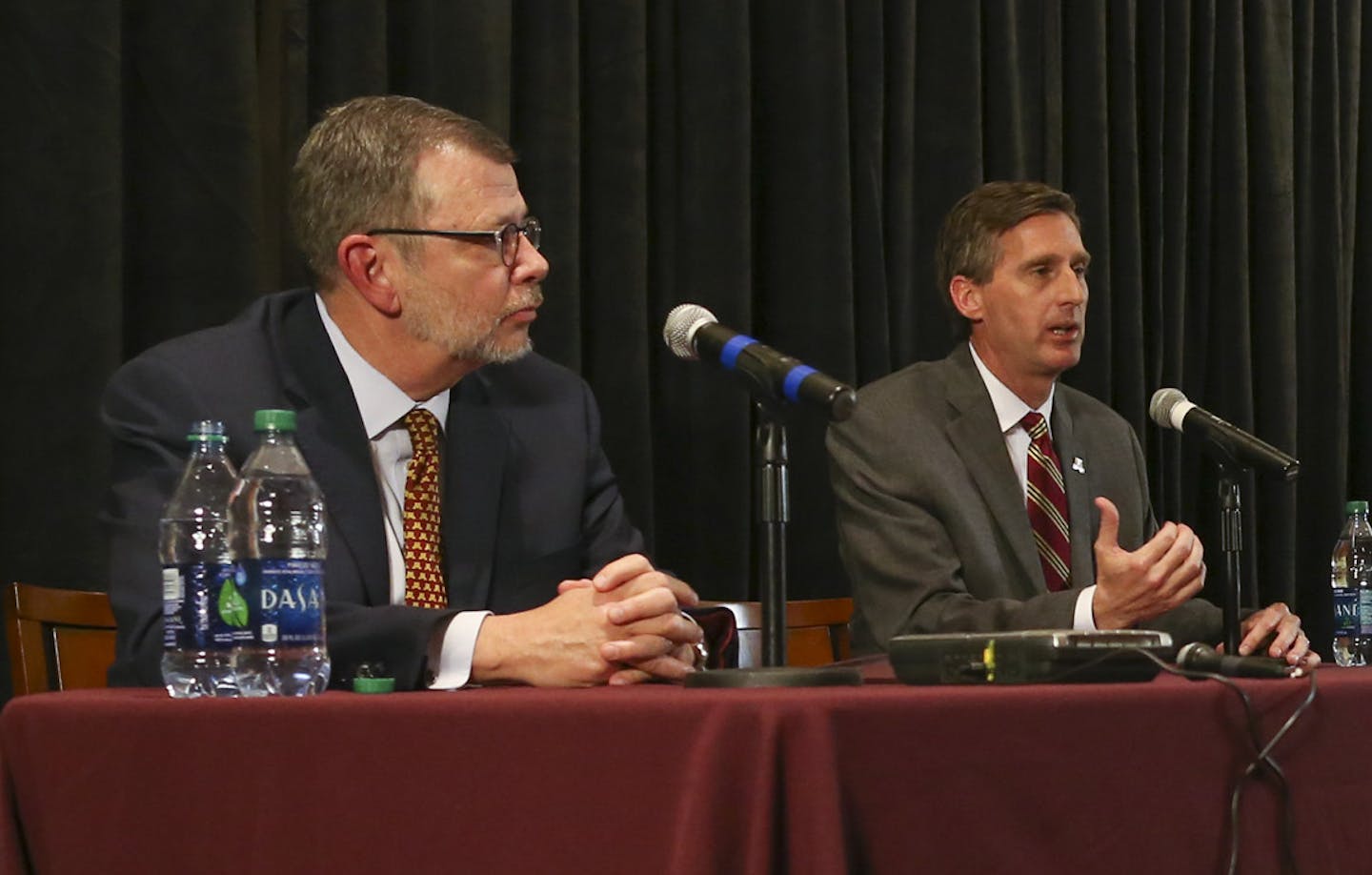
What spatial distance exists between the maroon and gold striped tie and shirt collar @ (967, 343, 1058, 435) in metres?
1.23

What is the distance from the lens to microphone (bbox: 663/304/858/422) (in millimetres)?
Answer: 1524

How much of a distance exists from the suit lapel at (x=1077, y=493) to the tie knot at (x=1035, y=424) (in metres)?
0.04

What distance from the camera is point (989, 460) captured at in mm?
3098

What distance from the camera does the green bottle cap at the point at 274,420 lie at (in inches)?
68.5

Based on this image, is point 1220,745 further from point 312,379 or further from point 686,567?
point 686,567

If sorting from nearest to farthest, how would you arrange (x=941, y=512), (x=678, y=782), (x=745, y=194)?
(x=678, y=782) → (x=941, y=512) → (x=745, y=194)

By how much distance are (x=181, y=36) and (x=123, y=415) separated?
108 centimetres

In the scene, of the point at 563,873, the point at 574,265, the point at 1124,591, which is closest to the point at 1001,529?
the point at 1124,591

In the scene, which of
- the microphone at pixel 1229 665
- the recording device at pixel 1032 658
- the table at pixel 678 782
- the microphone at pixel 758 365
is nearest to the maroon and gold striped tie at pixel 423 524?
the microphone at pixel 758 365

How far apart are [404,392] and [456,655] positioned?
2.12ft

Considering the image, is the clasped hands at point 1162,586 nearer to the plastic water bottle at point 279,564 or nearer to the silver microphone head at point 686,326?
the silver microphone head at point 686,326

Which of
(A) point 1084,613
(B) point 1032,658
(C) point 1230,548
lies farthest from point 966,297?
(B) point 1032,658

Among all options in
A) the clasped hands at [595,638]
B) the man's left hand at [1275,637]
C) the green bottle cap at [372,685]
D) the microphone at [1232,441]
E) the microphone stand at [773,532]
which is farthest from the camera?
the man's left hand at [1275,637]

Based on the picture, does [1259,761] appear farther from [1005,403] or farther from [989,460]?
[1005,403]
